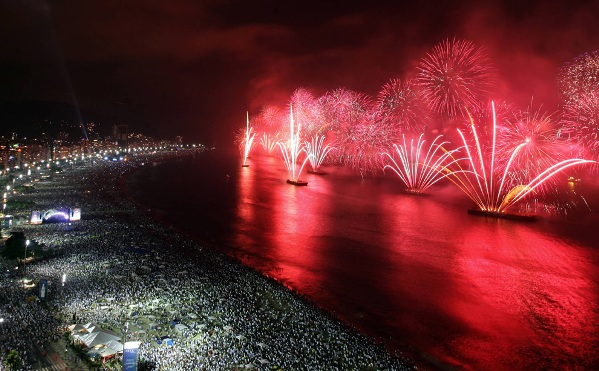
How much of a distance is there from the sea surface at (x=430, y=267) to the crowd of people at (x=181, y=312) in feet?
6.05

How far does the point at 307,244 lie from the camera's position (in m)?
25.7

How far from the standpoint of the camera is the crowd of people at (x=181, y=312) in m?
11.6

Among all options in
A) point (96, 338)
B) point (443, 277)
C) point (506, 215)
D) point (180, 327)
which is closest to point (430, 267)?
point (443, 277)

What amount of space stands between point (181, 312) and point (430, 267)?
12.9m

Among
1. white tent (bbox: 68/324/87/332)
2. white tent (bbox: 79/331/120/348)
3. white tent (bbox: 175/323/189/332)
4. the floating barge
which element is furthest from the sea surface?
white tent (bbox: 68/324/87/332)

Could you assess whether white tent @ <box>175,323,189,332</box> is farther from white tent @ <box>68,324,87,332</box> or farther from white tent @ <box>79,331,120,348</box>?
white tent @ <box>68,324,87,332</box>

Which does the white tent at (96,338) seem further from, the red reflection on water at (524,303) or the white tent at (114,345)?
the red reflection on water at (524,303)

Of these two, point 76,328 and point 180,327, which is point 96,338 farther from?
point 180,327

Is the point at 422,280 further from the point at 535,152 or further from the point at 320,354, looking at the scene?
the point at 535,152

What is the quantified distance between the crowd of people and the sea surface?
6.05ft

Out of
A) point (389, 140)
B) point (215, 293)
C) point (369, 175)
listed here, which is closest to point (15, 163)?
point (369, 175)

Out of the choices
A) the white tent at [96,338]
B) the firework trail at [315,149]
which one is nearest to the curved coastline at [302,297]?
the white tent at [96,338]

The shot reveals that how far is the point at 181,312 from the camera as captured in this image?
13953 mm

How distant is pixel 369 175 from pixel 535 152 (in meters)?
37.2
